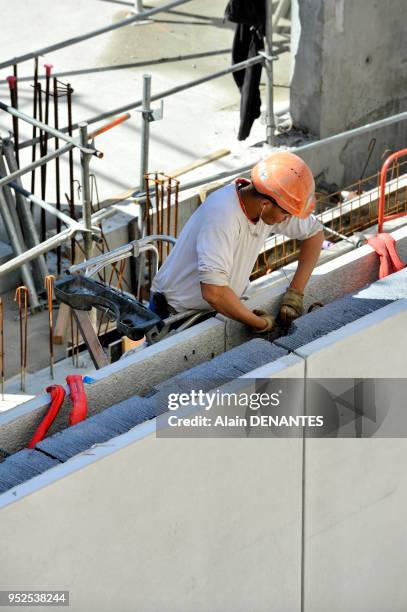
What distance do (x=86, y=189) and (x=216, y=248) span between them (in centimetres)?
255

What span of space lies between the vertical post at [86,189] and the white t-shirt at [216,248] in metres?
1.98

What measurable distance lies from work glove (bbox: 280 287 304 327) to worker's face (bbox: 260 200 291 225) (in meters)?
0.37

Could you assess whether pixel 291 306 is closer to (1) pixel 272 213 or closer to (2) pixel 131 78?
(1) pixel 272 213

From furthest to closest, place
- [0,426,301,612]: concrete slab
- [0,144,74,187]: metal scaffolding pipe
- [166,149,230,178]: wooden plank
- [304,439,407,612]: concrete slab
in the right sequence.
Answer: [166,149,230,178]: wooden plank
[0,144,74,187]: metal scaffolding pipe
[304,439,407,612]: concrete slab
[0,426,301,612]: concrete slab

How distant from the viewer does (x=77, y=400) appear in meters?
4.92

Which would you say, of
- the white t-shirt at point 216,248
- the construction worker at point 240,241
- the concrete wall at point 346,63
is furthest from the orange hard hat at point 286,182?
the concrete wall at point 346,63

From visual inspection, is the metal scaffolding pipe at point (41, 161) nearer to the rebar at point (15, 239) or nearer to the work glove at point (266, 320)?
the rebar at point (15, 239)

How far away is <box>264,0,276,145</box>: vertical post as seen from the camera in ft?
33.9

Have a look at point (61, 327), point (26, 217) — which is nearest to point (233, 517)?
point (61, 327)

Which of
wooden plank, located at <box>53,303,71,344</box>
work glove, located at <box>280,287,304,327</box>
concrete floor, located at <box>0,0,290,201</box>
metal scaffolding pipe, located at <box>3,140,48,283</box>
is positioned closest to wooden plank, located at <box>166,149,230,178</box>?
concrete floor, located at <box>0,0,290,201</box>

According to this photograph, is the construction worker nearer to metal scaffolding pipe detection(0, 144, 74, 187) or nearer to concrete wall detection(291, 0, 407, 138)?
metal scaffolding pipe detection(0, 144, 74, 187)

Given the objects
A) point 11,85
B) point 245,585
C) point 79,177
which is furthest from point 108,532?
point 79,177

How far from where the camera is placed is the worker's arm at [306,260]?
5.98 meters

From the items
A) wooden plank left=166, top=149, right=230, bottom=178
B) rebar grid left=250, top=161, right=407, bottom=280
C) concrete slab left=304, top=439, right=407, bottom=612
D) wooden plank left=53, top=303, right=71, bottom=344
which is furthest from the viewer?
wooden plank left=166, top=149, right=230, bottom=178
